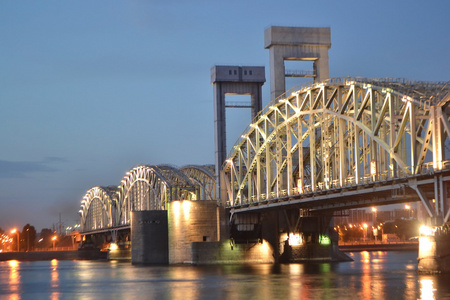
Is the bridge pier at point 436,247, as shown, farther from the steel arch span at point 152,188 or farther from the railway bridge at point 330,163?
the steel arch span at point 152,188

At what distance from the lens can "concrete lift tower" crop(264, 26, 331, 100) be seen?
105 meters

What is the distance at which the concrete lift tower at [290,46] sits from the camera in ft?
345

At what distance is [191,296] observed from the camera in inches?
2296

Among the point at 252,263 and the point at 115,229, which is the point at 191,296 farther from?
the point at 115,229

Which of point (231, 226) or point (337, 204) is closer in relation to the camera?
point (337, 204)

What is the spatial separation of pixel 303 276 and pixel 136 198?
9093 centimetres

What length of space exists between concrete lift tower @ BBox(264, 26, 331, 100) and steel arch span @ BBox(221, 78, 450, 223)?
491cm

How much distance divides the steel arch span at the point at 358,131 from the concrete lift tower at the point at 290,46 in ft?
16.1

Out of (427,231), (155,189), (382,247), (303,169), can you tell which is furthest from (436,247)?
(382,247)

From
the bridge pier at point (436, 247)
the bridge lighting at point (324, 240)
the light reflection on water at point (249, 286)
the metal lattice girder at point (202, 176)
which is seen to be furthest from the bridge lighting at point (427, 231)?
the metal lattice girder at point (202, 176)

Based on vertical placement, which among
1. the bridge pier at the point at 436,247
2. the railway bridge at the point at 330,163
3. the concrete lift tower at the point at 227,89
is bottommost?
the bridge pier at the point at 436,247

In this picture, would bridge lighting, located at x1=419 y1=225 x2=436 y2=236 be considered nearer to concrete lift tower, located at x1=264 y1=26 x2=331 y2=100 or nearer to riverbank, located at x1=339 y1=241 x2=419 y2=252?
concrete lift tower, located at x1=264 y1=26 x2=331 y2=100

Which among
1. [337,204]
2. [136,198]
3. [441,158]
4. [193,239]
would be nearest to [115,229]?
[136,198]

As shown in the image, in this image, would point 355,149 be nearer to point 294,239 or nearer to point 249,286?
Answer: point 249,286
